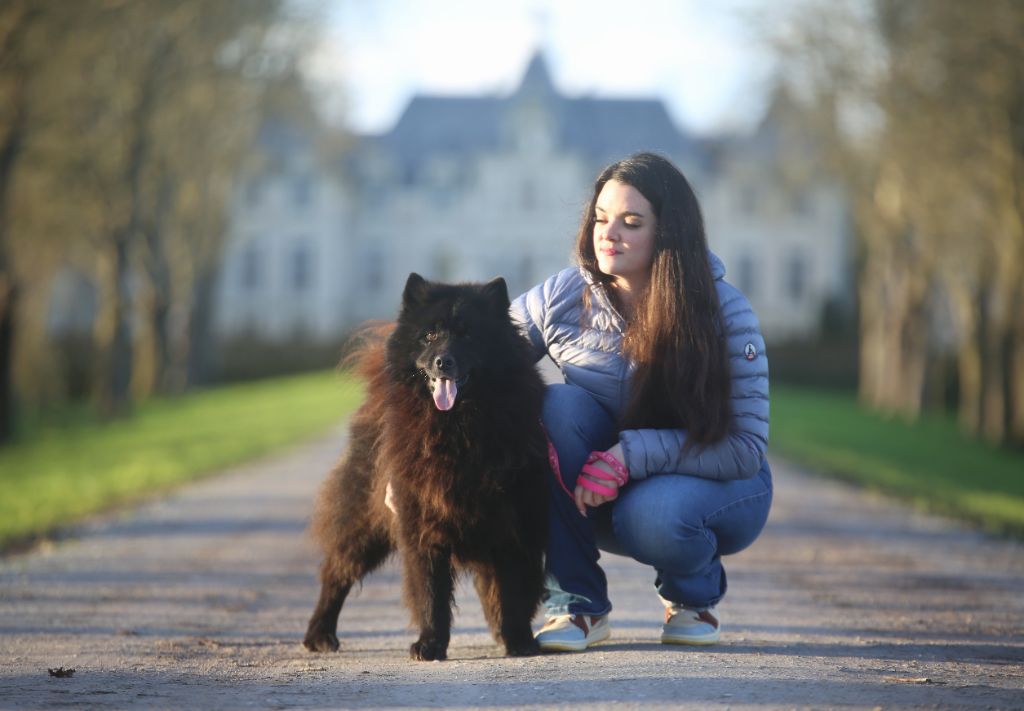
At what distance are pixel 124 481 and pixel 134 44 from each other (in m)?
14.4

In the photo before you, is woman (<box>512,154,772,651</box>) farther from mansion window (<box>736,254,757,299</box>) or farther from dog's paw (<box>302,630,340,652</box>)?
mansion window (<box>736,254,757,299</box>)

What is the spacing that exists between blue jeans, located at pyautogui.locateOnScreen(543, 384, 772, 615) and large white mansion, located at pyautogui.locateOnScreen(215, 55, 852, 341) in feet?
238

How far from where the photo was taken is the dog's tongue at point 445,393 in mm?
5441

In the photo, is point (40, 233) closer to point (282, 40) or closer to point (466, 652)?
point (282, 40)

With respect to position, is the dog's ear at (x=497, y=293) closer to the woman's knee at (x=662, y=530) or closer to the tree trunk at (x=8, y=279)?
the woman's knee at (x=662, y=530)

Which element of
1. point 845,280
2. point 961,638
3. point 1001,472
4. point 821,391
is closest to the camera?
point 961,638

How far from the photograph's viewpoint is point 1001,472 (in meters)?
20.7

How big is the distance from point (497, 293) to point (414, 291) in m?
0.33

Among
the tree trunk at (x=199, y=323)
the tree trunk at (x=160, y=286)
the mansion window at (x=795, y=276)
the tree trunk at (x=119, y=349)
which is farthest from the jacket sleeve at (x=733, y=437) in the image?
the mansion window at (x=795, y=276)

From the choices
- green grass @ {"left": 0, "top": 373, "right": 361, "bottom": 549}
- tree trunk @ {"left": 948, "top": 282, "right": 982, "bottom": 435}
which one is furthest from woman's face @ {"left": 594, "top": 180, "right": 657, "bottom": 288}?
tree trunk @ {"left": 948, "top": 282, "right": 982, "bottom": 435}

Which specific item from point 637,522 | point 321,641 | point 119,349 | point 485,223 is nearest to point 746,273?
point 485,223

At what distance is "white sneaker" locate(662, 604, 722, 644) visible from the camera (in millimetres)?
5895

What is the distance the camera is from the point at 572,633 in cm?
588

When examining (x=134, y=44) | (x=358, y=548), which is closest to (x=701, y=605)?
(x=358, y=548)
